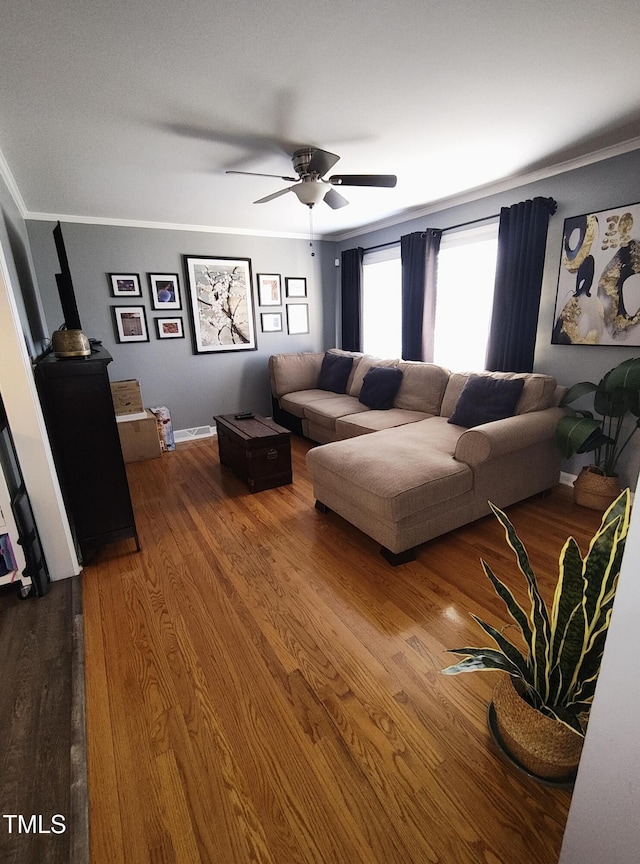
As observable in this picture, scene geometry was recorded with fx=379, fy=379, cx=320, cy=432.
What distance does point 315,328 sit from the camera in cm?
516

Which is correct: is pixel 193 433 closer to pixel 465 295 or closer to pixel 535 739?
pixel 465 295

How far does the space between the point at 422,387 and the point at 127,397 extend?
2919mm

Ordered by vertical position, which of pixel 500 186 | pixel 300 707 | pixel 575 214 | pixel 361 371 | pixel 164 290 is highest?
pixel 500 186

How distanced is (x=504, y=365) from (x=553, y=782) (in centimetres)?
276

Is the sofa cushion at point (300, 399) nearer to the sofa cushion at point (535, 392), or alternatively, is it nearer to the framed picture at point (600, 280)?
the sofa cushion at point (535, 392)

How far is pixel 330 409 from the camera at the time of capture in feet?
12.2

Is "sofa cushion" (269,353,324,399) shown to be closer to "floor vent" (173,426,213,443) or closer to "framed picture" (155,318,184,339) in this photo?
"floor vent" (173,426,213,443)

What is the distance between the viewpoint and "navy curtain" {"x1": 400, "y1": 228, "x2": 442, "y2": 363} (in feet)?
12.1

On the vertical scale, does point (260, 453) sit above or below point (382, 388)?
below

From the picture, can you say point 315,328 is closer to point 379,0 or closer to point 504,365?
point 504,365

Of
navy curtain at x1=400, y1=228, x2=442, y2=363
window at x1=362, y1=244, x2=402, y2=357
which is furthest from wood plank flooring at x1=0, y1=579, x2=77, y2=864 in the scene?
window at x1=362, y1=244, x2=402, y2=357

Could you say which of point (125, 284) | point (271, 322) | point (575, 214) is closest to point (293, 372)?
point (271, 322)

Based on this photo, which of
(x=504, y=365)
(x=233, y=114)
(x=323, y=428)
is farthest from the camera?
(x=323, y=428)

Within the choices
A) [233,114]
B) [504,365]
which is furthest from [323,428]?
[233,114]
